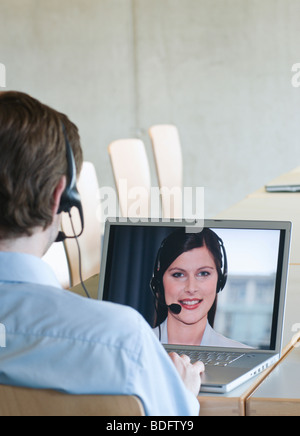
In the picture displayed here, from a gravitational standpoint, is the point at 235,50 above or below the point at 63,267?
above

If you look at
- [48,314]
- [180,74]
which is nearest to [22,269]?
[48,314]

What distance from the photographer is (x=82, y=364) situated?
38.3 inches

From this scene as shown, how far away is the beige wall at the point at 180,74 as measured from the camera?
19.7ft

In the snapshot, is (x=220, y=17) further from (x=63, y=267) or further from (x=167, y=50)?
(x=63, y=267)

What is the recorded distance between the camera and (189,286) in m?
1.56

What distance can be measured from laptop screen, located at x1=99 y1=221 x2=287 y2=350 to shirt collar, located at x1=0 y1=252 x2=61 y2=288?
507mm

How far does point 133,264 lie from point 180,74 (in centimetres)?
474

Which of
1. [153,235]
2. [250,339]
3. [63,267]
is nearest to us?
[250,339]

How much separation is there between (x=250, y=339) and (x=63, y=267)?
66.3 inches

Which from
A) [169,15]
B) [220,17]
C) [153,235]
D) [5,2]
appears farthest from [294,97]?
[153,235]

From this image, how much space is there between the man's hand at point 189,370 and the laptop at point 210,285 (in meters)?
0.04

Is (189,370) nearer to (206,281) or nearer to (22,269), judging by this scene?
(206,281)

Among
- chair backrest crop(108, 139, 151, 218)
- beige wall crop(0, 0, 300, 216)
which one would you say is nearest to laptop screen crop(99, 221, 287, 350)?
chair backrest crop(108, 139, 151, 218)

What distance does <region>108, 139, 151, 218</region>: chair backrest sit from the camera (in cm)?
389
